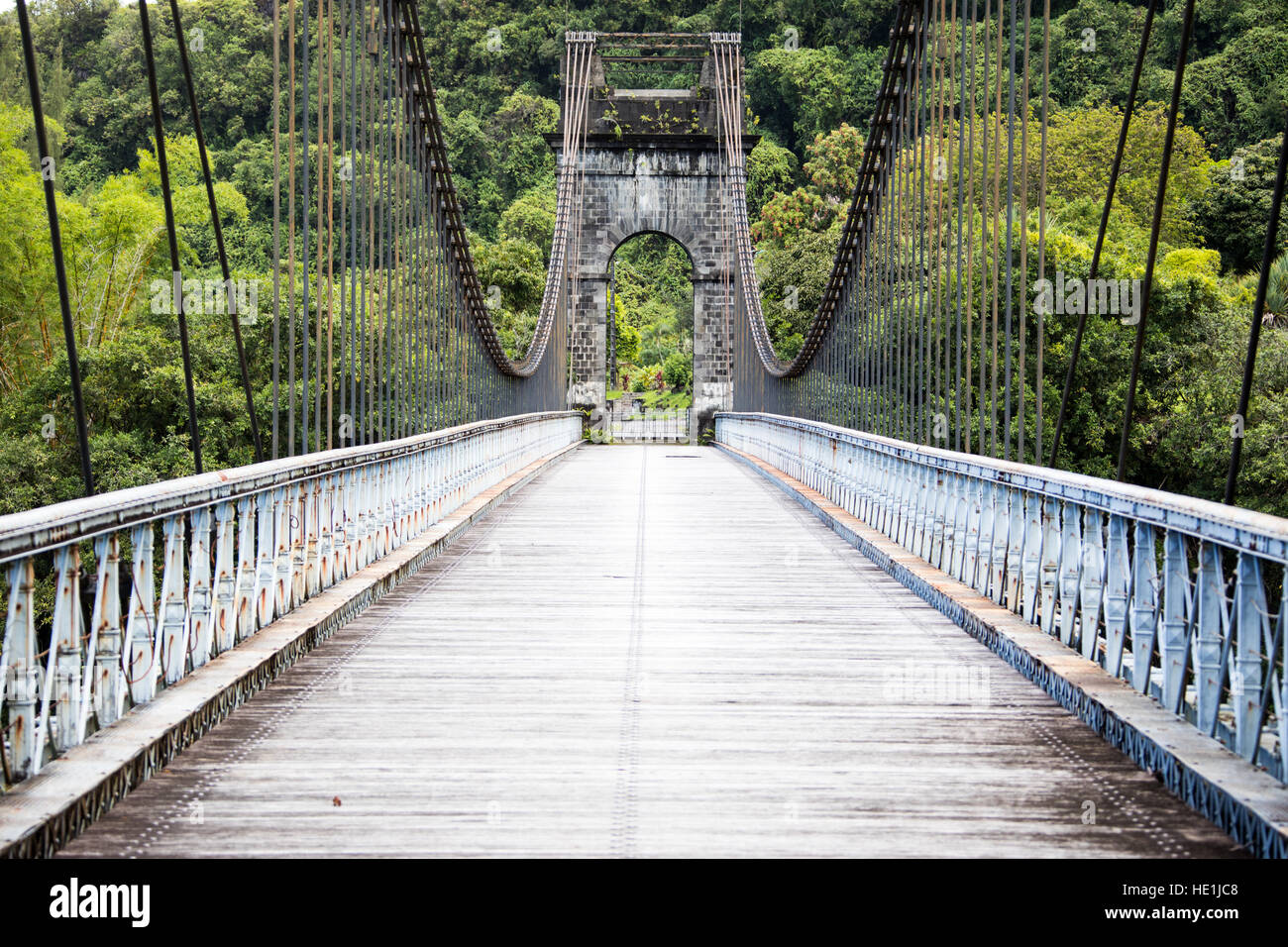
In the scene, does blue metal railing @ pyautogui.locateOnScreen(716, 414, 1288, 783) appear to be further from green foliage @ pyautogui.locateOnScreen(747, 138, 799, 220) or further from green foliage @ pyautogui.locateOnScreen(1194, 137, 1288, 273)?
green foliage @ pyautogui.locateOnScreen(747, 138, 799, 220)

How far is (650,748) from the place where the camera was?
5016 mm

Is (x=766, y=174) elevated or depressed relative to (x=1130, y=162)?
elevated

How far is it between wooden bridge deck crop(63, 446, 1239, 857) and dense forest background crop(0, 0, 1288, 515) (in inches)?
448

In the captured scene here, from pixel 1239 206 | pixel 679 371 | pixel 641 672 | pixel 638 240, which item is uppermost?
pixel 638 240

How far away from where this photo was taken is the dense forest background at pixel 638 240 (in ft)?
92.7

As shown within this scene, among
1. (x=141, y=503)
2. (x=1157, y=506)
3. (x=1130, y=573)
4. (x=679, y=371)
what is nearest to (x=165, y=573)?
(x=141, y=503)

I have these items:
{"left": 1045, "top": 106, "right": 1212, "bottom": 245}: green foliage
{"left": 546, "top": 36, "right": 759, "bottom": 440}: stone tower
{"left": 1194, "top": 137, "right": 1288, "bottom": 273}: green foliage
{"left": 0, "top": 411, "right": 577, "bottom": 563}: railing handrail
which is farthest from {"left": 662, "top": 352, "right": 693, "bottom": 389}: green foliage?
{"left": 0, "top": 411, "right": 577, "bottom": 563}: railing handrail

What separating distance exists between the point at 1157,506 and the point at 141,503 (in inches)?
126

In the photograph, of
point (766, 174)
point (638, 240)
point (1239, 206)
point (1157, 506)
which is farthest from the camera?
point (638, 240)

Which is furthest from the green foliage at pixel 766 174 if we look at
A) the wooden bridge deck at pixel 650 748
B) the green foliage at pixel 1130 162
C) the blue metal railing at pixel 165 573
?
the wooden bridge deck at pixel 650 748

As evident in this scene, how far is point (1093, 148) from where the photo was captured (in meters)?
46.6

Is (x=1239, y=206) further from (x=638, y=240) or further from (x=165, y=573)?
(x=165, y=573)

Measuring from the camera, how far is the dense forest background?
2827 cm
